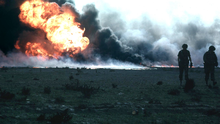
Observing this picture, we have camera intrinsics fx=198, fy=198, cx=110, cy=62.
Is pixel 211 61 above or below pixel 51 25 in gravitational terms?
below

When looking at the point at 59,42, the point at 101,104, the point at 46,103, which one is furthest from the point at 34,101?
the point at 59,42

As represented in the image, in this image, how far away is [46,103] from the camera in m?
8.46

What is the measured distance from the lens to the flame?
5803 centimetres

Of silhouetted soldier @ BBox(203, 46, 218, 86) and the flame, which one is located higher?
the flame

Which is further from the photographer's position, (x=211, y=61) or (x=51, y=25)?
(x=51, y=25)

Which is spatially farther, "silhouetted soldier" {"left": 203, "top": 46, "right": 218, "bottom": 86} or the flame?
the flame

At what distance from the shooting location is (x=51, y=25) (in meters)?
58.7

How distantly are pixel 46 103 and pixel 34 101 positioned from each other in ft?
2.24

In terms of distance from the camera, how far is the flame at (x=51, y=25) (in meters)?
58.0

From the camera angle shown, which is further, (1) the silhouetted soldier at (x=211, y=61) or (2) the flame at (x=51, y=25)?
(2) the flame at (x=51, y=25)

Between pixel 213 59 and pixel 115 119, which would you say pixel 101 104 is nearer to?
pixel 115 119

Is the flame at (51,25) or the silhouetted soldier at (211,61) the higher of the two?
the flame at (51,25)

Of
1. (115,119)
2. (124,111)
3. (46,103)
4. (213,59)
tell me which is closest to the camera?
(115,119)

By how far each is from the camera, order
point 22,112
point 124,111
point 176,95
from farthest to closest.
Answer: point 176,95 < point 124,111 < point 22,112
